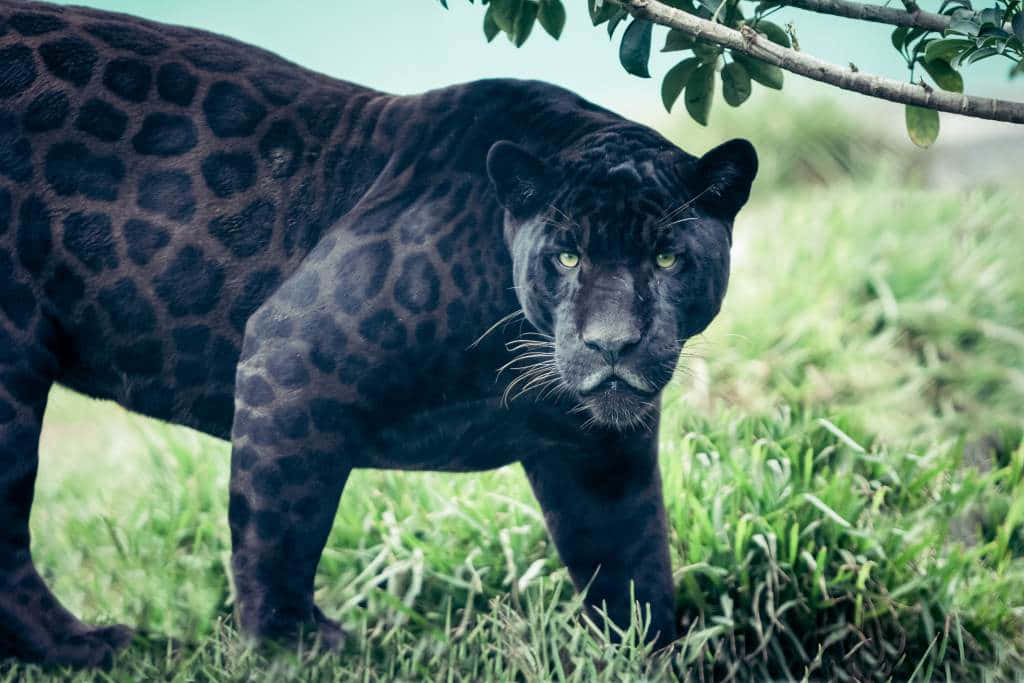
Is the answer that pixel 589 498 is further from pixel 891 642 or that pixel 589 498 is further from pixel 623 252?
pixel 891 642

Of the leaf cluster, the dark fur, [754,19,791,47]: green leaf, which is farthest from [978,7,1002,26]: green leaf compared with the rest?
the dark fur

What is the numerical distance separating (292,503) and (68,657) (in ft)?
2.64

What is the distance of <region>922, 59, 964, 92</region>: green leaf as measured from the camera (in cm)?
266

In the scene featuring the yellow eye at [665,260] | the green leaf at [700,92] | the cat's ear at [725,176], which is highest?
the green leaf at [700,92]

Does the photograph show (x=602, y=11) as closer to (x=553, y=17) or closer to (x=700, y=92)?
(x=553, y=17)

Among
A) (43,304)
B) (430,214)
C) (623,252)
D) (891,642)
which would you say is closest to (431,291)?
(430,214)

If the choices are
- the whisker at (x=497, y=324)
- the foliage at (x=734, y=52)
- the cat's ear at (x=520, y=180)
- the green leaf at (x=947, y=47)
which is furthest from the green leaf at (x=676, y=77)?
the whisker at (x=497, y=324)

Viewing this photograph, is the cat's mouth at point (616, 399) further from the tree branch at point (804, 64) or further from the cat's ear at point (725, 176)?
the tree branch at point (804, 64)

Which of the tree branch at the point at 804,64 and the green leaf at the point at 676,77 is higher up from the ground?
the tree branch at the point at 804,64

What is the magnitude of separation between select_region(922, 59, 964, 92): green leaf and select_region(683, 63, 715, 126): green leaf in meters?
0.48

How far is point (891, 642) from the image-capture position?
10.2ft

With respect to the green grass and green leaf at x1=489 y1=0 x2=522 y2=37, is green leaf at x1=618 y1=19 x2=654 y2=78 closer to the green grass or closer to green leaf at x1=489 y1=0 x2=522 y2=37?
green leaf at x1=489 y1=0 x2=522 y2=37

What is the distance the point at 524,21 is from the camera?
8.53ft

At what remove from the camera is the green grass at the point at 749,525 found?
301cm
